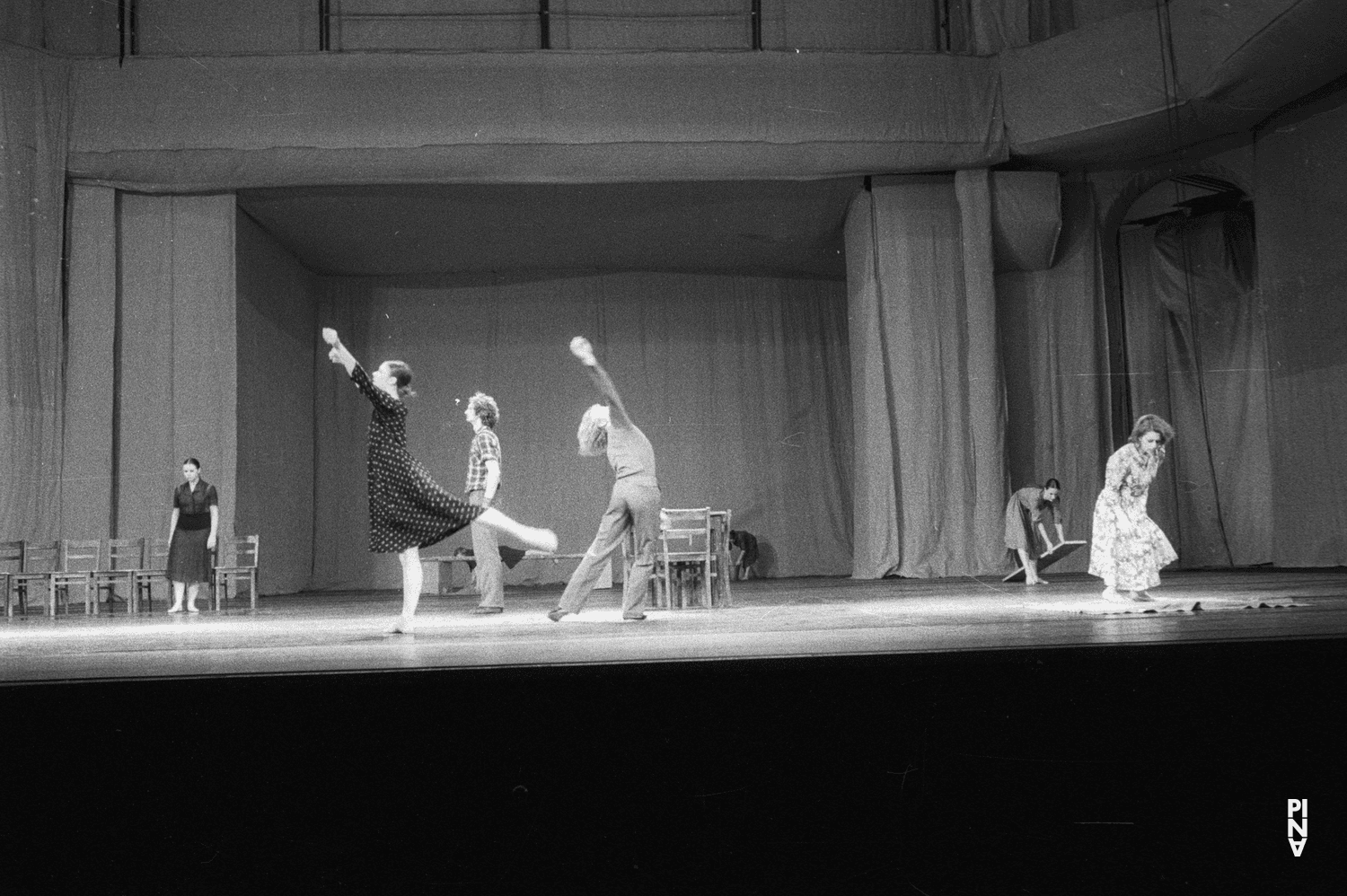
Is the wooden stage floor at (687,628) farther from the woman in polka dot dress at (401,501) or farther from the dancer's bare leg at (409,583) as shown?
the woman in polka dot dress at (401,501)

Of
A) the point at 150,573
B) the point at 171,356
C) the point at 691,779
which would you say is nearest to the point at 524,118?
the point at 171,356

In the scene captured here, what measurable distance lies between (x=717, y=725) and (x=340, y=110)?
28.4 feet

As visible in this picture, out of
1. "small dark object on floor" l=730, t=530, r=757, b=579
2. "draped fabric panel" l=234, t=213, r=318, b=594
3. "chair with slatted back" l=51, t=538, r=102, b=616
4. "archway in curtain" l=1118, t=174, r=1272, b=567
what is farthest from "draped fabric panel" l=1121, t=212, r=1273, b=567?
"chair with slatted back" l=51, t=538, r=102, b=616

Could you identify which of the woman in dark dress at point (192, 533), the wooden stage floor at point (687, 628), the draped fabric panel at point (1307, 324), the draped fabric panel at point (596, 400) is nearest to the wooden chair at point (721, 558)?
the wooden stage floor at point (687, 628)

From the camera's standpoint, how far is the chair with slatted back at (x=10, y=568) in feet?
27.6

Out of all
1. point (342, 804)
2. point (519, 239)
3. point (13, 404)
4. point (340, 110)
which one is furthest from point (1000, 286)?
point (342, 804)

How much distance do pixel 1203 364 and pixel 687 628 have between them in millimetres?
9910

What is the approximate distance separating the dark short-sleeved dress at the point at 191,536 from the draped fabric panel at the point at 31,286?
5.42 ft

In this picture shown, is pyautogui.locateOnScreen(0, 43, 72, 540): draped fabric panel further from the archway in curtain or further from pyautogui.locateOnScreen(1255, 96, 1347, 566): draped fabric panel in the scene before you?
pyautogui.locateOnScreen(1255, 96, 1347, 566): draped fabric panel

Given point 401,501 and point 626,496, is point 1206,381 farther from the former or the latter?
point 401,501

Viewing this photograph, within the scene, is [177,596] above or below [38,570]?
below

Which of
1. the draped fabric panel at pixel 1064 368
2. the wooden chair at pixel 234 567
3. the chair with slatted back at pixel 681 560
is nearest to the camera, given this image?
the chair with slatted back at pixel 681 560

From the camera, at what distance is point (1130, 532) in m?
6.62

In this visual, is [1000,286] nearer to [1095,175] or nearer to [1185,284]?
[1095,175]
